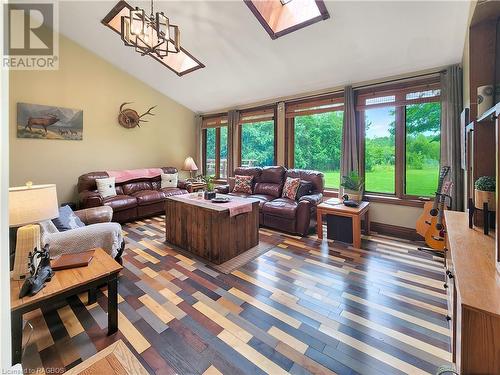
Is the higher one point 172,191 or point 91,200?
point 172,191

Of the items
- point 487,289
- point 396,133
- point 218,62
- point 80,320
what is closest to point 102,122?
point 218,62

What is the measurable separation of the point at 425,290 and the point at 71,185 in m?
5.89

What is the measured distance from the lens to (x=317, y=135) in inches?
186

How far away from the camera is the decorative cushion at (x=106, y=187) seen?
4449 mm

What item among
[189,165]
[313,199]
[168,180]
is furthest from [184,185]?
[313,199]

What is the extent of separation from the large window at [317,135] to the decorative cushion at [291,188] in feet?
2.63

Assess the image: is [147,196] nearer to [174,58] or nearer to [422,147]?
[174,58]

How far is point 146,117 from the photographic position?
5707 millimetres

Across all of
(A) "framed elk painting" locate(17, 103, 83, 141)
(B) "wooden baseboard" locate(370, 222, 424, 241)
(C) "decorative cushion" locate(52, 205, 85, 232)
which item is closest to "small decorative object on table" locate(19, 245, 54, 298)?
(C) "decorative cushion" locate(52, 205, 85, 232)

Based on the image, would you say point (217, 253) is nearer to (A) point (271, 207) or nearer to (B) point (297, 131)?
(A) point (271, 207)

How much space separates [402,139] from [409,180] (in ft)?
2.19

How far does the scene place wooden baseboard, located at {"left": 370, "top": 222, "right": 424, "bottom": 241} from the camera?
357 cm

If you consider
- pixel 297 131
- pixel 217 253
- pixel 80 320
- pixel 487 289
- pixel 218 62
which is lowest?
pixel 80 320

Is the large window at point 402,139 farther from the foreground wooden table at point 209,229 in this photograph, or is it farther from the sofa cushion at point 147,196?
→ the sofa cushion at point 147,196
